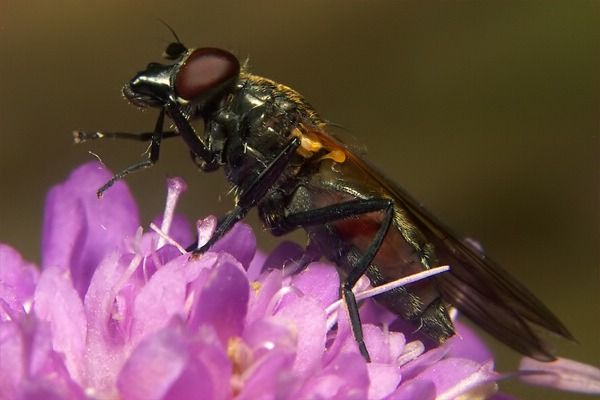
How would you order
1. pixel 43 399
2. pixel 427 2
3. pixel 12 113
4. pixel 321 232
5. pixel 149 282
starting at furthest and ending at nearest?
1. pixel 427 2
2. pixel 12 113
3. pixel 321 232
4. pixel 149 282
5. pixel 43 399

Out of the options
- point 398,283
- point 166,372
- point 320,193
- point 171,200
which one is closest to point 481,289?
point 398,283

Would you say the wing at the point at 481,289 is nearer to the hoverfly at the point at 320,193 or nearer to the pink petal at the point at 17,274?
the hoverfly at the point at 320,193

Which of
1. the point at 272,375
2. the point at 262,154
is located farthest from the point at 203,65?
the point at 272,375

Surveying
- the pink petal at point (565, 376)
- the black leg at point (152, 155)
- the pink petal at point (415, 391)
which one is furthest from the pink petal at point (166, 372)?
the pink petal at point (565, 376)

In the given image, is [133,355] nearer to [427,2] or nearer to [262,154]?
[262,154]

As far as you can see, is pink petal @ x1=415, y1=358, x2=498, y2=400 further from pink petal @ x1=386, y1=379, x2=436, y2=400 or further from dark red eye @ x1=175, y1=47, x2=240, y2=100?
dark red eye @ x1=175, y1=47, x2=240, y2=100

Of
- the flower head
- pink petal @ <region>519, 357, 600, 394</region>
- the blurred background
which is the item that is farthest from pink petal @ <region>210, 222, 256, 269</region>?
the blurred background

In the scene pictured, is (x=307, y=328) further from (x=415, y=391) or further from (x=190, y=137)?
(x=190, y=137)
